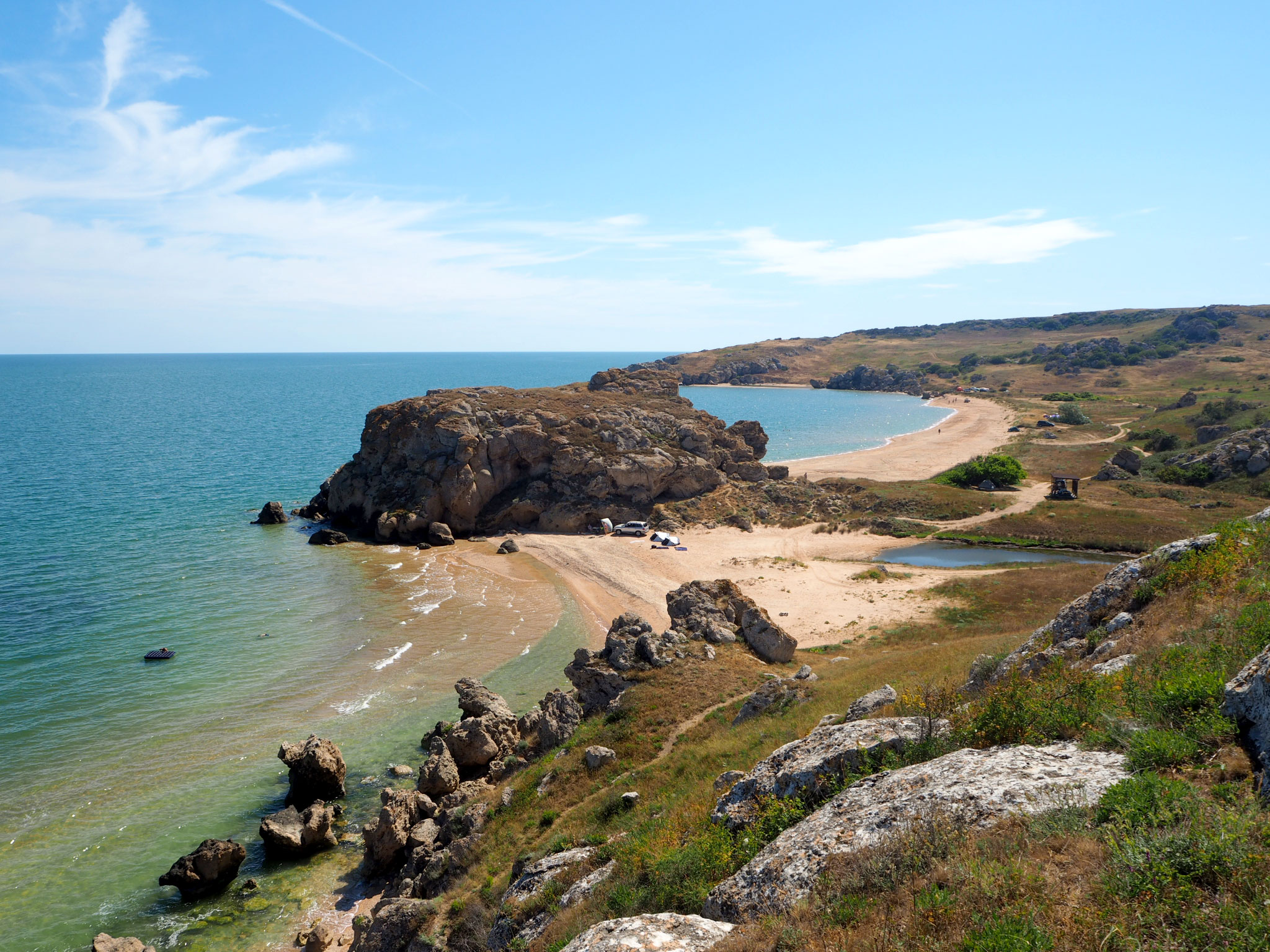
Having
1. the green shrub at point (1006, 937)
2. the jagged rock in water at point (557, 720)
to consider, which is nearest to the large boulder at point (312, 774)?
the jagged rock in water at point (557, 720)

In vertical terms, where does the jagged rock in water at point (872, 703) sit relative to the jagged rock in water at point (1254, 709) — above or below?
below

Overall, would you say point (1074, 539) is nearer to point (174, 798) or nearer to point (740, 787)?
point (740, 787)

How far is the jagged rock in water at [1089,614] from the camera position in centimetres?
1371

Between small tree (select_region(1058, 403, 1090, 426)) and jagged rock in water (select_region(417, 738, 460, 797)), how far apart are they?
118 meters

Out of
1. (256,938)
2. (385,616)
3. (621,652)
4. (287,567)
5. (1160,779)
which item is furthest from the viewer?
(287,567)

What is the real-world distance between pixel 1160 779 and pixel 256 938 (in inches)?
866

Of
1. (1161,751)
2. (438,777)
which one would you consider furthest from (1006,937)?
(438,777)

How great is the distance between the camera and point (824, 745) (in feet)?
37.6

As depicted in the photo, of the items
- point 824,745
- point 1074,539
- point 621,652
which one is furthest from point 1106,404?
point 824,745

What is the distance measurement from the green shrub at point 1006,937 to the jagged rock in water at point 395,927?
14.1m

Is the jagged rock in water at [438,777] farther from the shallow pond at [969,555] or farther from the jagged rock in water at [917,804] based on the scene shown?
the shallow pond at [969,555]

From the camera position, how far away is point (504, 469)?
210 ft

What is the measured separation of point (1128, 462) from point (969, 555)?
120ft

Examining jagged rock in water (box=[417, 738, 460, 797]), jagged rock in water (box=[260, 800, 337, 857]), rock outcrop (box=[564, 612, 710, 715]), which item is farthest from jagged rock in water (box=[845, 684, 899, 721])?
jagged rock in water (box=[260, 800, 337, 857])
